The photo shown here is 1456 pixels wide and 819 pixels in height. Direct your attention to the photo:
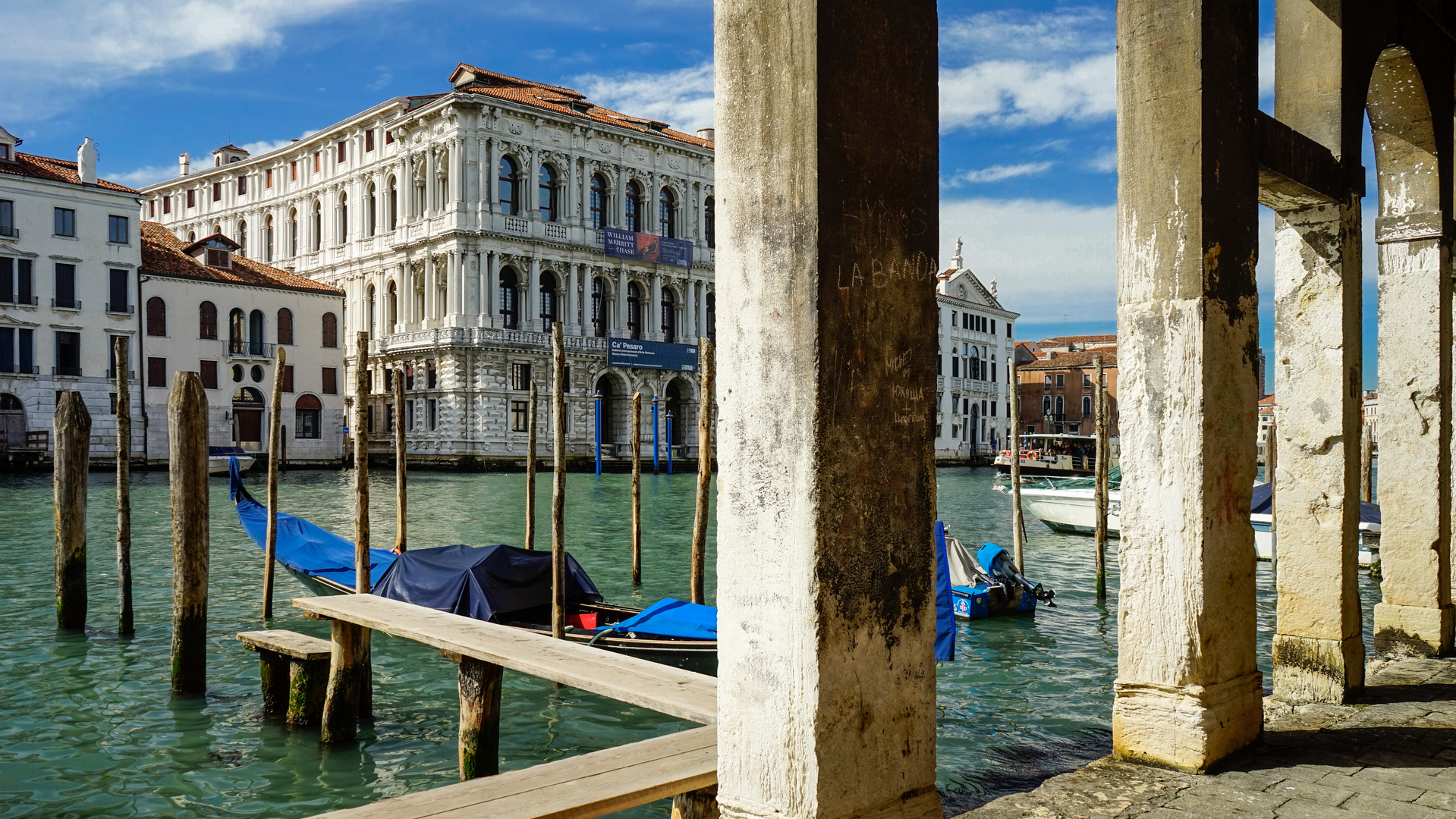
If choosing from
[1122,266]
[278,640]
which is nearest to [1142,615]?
[1122,266]

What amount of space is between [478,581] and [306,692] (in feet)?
6.94

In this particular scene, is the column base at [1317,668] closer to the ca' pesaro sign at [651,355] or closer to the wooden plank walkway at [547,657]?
the wooden plank walkway at [547,657]

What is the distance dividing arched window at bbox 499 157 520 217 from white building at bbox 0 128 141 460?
1080cm

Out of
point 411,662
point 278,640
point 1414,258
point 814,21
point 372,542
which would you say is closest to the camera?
point 814,21

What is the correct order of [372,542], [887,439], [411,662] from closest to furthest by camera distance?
[887,439]
[411,662]
[372,542]

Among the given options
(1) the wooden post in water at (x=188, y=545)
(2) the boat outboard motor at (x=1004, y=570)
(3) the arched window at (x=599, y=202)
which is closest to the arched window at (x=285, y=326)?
(3) the arched window at (x=599, y=202)

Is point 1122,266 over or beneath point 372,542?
over

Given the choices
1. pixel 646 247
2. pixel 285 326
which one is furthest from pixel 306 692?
pixel 646 247

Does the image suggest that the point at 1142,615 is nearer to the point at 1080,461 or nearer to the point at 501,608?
the point at 501,608

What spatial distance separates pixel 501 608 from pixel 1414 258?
620 cm

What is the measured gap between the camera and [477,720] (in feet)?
17.0

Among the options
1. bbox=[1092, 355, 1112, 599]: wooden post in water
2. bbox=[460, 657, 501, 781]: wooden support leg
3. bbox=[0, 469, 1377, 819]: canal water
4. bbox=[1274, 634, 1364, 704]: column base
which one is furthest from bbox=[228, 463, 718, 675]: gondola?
bbox=[1092, 355, 1112, 599]: wooden post in water

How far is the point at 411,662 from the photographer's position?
25.8ft

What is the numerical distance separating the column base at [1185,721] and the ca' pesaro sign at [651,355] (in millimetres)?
33526
